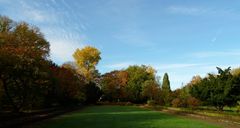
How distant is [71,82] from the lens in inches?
2680

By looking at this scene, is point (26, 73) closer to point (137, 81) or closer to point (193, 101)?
point (193, 101)

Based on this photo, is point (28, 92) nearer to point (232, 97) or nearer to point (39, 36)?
point (39, 36)

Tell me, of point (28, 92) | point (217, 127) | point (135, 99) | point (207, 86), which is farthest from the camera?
point (135, 99)

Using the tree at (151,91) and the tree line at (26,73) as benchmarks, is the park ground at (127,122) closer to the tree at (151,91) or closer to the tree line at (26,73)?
the tree line at (26,73)

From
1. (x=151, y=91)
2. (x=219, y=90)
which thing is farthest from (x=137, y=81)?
(x=219, y=90)

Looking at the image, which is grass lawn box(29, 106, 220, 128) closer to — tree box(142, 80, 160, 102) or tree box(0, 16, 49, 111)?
tree box(0, 16, 49, 111)

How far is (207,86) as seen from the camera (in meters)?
54.3

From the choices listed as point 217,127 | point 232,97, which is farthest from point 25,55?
point 232,97

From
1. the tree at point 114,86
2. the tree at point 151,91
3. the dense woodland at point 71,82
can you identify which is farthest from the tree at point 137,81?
the tree at point 151,91

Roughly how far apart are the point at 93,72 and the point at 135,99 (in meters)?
13.6

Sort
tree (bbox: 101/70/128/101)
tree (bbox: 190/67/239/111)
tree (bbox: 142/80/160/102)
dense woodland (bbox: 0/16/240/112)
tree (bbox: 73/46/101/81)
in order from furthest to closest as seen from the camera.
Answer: tree (bbox: 101/70/128/101)
tree (bbox: 73/46/101/81)
tree (bbox: 142/80/160/102)
tree (bbox: 190/67/239/111)
dense woodland (bbox: 0/16/240/112)

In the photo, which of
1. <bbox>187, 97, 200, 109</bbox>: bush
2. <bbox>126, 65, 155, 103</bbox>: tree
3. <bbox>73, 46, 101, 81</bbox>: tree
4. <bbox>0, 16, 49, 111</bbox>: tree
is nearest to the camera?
<bbox>0, 16, 49, 111</bbox>: tree

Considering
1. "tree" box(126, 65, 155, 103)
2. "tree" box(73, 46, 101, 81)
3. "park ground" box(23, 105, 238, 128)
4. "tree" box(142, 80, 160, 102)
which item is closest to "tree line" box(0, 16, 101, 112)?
"park ground" box(23, 105, 238, 128)

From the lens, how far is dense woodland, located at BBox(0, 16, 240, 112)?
3572 centimetres
